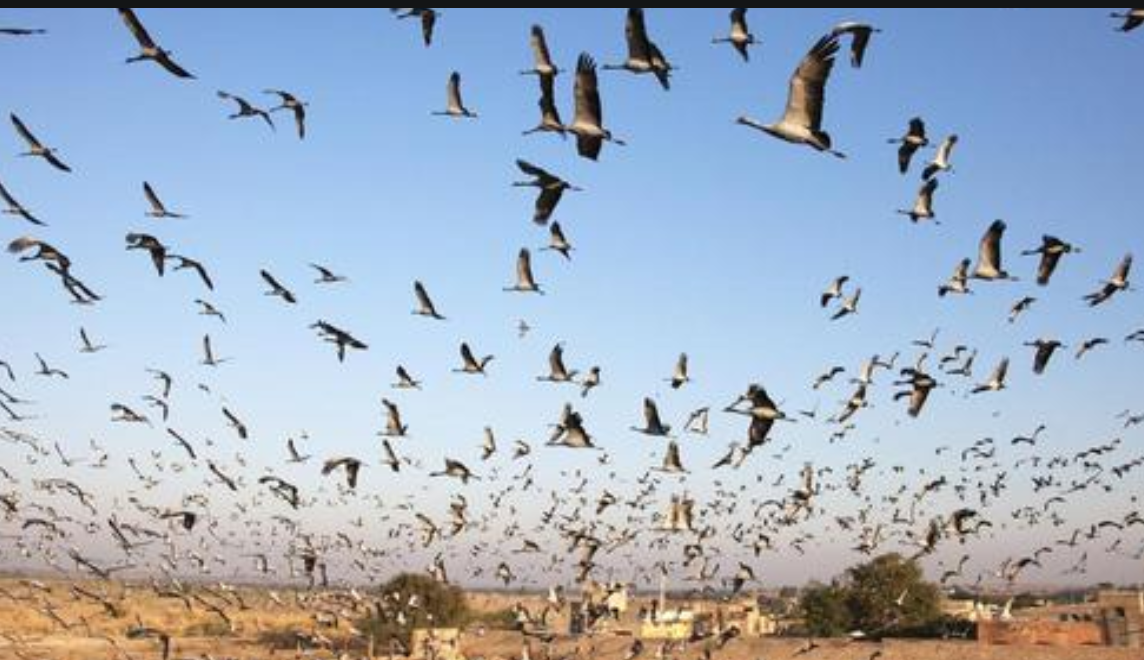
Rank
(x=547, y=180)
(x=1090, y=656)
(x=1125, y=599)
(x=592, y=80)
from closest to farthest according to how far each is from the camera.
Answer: (x=592, y=80), (x=547, y=180), (x=1090, y=656), (x=1125, y=599)

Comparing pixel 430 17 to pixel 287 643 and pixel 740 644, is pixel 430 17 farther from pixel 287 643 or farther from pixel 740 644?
pixel 287 643

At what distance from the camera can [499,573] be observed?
93.5ft

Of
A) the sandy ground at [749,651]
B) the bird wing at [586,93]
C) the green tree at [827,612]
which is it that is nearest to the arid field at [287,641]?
the sandy ground at [749,651]

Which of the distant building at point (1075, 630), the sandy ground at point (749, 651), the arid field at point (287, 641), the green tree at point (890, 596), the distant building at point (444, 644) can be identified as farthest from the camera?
the green tree at point (890, 596)

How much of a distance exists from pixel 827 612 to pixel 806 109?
4667 cm

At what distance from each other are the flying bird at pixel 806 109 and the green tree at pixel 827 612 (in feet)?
147

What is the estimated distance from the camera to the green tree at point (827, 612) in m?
52.5

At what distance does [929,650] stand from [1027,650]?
3.28 m

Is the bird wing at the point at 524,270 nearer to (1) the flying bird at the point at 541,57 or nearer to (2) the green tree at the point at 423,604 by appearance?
(1) the flying bird at the point at 541,57

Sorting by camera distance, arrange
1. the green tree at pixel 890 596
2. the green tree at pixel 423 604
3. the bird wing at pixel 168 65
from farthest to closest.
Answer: the green tree at pixel 423 604 < the green tree at pixel 890 596 < the bird wing at pixel 168 65

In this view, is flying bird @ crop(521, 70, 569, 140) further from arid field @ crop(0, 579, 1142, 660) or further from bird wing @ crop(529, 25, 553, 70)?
arid field @ crop(0, 579, 1142, 660)
